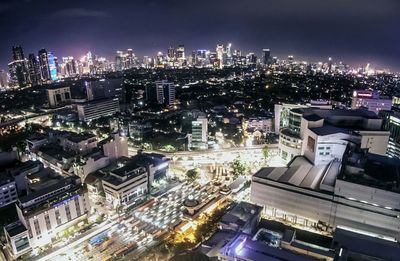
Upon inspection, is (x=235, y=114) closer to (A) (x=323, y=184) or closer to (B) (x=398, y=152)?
(B) (x=398, y=152)

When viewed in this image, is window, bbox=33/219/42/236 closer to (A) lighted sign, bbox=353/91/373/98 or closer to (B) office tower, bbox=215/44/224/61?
(A) lighted sign, bbox=353/91/373/98

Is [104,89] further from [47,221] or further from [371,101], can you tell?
[371,101]

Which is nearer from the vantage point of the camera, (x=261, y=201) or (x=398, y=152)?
(x=261, y=201)

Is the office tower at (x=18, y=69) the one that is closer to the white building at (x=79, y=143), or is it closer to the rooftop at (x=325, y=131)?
the white building at (x=79, y=143)

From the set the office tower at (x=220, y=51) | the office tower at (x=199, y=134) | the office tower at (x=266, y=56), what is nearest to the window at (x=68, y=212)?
the office tower at (x=199, y=134)

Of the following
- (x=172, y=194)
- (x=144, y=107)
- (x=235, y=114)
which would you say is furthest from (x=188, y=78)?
(x=172, y=194)

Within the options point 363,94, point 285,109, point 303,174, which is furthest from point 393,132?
point 303,174

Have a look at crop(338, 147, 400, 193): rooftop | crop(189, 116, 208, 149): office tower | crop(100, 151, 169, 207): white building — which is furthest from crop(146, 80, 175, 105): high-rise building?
crop(338, 147, 400, 193): rooftop
